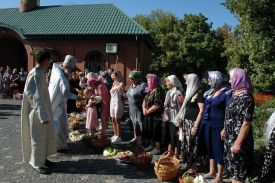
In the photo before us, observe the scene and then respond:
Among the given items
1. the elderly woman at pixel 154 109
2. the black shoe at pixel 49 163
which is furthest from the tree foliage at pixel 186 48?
the black shoe at pixel 49 163

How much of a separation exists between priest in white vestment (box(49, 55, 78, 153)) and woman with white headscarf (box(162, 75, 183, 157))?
6.75 feet

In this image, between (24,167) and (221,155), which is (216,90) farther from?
(24,167)

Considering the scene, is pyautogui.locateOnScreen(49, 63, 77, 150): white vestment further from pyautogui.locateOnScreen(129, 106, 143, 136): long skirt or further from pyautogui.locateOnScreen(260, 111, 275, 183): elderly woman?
pyautogui.locateOnScreen(260, 111, 275, 183): elderly woman

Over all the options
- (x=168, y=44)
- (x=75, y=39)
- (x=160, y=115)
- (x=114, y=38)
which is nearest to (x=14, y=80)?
(x=75, y=39)

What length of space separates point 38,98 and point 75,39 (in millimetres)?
18871

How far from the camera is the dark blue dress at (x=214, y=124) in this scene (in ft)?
20.9

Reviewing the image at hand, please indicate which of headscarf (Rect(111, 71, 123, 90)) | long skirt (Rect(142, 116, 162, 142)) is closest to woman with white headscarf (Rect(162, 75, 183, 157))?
long skirt (Rect(142, 116, 162, 142))

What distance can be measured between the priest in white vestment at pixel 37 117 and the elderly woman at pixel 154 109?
97.5 inches

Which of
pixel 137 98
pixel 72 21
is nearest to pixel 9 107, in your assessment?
pixel 137 98

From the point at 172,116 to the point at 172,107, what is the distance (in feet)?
0.60

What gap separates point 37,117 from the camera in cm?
703

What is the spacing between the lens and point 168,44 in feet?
139

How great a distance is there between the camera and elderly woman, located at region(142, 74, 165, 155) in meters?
8.66

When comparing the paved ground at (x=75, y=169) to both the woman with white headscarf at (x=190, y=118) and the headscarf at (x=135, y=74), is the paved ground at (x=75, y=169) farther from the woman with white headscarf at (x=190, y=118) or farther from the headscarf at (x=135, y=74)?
the headscarf at (x=135, y=74)
